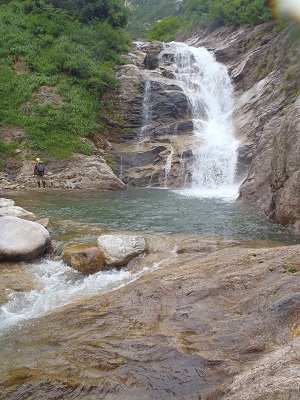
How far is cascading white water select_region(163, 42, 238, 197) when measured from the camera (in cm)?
1986

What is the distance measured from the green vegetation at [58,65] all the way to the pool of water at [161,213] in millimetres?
6359

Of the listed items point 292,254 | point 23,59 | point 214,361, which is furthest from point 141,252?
point 23,59

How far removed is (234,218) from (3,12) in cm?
2780

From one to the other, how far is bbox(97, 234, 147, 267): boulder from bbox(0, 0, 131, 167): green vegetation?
46.9ft

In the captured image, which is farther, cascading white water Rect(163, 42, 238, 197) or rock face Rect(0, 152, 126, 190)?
cascading white water Rect(163, 42, 238, 197)

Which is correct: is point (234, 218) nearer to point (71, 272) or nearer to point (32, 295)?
point (71, 272)

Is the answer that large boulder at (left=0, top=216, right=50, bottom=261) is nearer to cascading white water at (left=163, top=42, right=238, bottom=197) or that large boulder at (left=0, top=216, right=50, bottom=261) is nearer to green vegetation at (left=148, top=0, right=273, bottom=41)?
cascading white water at (left=163, top=42, right=238, bottom=197)

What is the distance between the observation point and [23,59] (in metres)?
24.5

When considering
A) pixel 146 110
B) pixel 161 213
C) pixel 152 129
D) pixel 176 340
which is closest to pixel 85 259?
pixel 176 340

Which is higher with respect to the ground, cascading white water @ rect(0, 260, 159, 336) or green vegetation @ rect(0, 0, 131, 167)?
green vegetation @ rect(0, 0, 131, 167)

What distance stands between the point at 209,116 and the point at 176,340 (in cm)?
2362

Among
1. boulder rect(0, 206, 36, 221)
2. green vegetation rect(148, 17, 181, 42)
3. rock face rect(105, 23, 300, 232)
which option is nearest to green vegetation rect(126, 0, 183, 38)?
green vegetation rect(148, 17, 181, 42)

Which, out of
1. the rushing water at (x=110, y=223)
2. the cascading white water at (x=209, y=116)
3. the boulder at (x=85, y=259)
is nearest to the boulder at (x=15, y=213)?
the rushing water at (x=110, y=223)

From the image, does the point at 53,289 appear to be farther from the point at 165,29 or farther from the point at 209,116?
the point at 165,29
